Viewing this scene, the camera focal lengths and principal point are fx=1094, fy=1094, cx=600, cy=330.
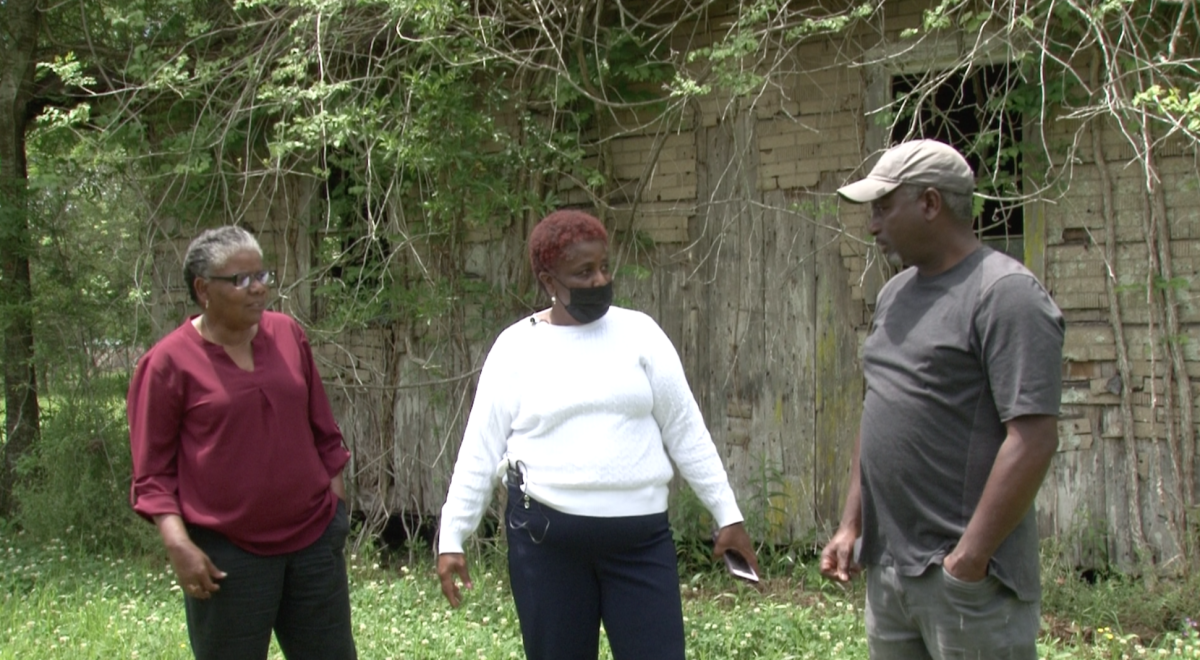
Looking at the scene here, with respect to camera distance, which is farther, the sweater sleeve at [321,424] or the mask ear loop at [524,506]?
the sweater sleeve at [321,424]

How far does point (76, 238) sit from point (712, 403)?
5.03 metres

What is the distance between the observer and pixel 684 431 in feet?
10.7

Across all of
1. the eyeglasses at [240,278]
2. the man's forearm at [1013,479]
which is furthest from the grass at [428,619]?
the man's forearm at [1013,479]

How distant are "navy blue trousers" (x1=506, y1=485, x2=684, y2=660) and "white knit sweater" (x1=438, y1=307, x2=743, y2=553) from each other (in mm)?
54

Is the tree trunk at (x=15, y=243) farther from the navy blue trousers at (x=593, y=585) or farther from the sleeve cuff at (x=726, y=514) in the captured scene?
the sleeve cuff at (x=726, y=514)

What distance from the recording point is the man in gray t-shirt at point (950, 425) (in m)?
2.41

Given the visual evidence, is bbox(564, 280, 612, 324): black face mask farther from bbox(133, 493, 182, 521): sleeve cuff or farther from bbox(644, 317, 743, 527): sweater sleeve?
bbox(133, 493, 182, 521): sleeve cuff

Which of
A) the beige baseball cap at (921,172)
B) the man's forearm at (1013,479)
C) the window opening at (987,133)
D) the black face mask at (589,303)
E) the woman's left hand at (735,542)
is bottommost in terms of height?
the woman's left hand at (735,542)

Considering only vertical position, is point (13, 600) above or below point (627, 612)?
below

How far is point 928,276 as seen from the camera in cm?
272

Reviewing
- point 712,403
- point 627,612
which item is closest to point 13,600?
point 712,403

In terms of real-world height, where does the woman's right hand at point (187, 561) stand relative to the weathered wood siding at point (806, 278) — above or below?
below

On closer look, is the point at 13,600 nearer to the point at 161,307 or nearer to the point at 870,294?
the point at 161,307

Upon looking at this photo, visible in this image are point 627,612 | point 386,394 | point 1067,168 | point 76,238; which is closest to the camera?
point 627,612
